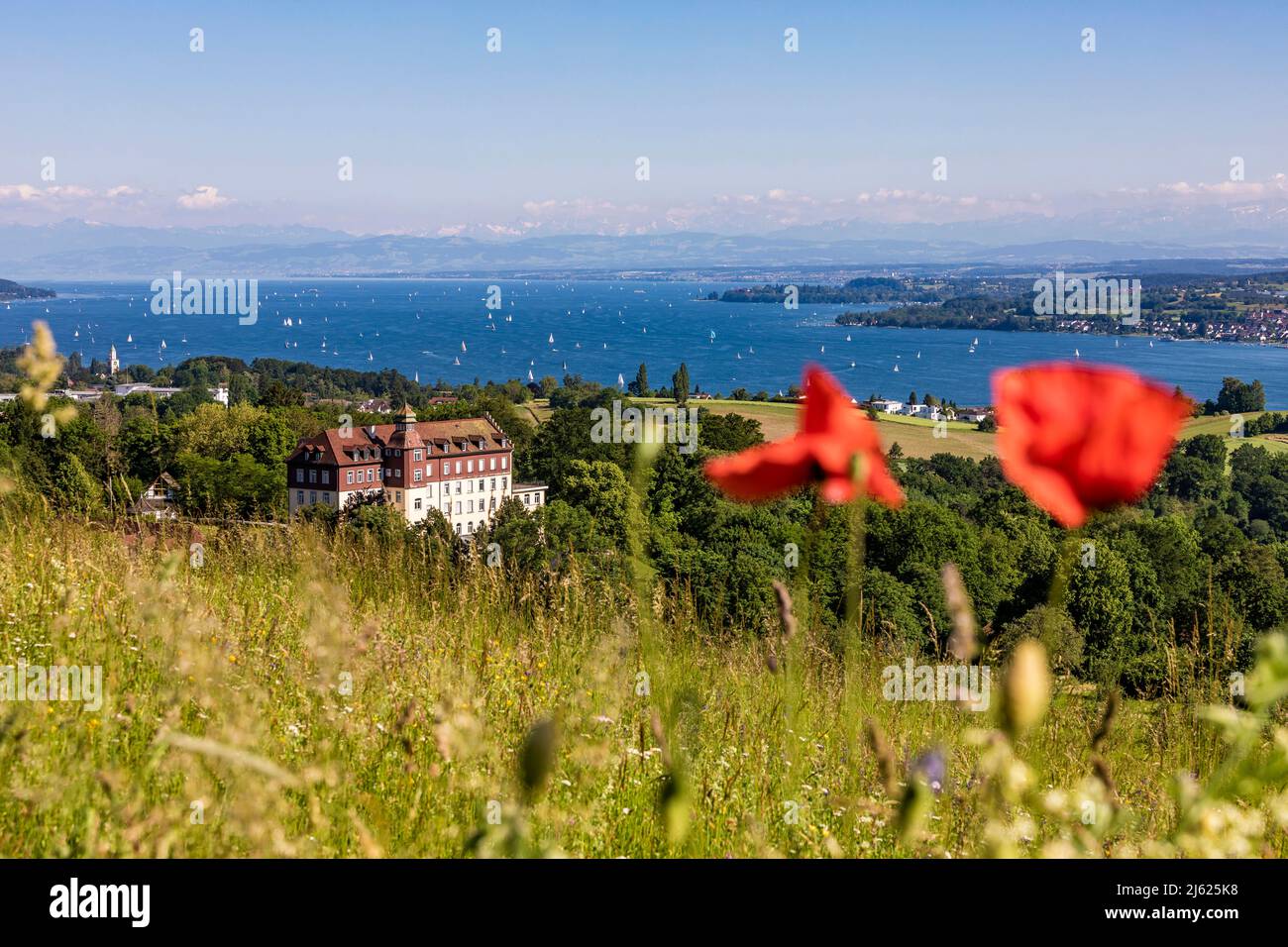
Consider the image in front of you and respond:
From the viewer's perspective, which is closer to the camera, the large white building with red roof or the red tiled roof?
the large white building with red roof

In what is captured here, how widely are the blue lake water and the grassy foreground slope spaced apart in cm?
6398

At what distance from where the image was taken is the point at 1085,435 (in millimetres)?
776

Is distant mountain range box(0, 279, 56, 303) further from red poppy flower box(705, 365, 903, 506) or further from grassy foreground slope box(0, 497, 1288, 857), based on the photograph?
red poppy flower box(705, 365, 903, 506)

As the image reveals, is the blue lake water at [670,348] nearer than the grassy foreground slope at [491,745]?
No

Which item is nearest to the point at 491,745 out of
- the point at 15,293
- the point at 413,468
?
the point at 413,468

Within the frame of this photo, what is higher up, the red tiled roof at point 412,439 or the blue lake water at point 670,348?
the blue lake water at point 670,348

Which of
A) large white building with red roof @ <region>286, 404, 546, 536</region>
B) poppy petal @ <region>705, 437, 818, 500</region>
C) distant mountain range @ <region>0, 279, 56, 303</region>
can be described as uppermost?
distant mountain range @ <region>0, 279, 56, 303</region>

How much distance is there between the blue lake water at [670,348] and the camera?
89.9 meters

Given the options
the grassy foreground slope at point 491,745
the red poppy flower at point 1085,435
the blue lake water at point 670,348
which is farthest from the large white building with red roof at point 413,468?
the red poppy flower at point 1085,435

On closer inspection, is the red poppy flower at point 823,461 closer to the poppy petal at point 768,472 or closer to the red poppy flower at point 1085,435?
the poppy petal at point 768,472

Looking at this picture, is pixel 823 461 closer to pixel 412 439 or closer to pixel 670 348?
pixel 412 439

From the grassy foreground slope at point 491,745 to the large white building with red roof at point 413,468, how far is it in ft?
134

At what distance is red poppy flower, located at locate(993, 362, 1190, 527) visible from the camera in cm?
76

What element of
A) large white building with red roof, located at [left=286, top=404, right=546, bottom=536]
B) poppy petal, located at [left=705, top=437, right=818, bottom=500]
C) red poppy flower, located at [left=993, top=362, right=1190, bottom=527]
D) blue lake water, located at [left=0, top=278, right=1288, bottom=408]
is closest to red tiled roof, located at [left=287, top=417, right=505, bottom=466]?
large white building with red roof, located at [left=286, top=404, right=546, bottom=536]
